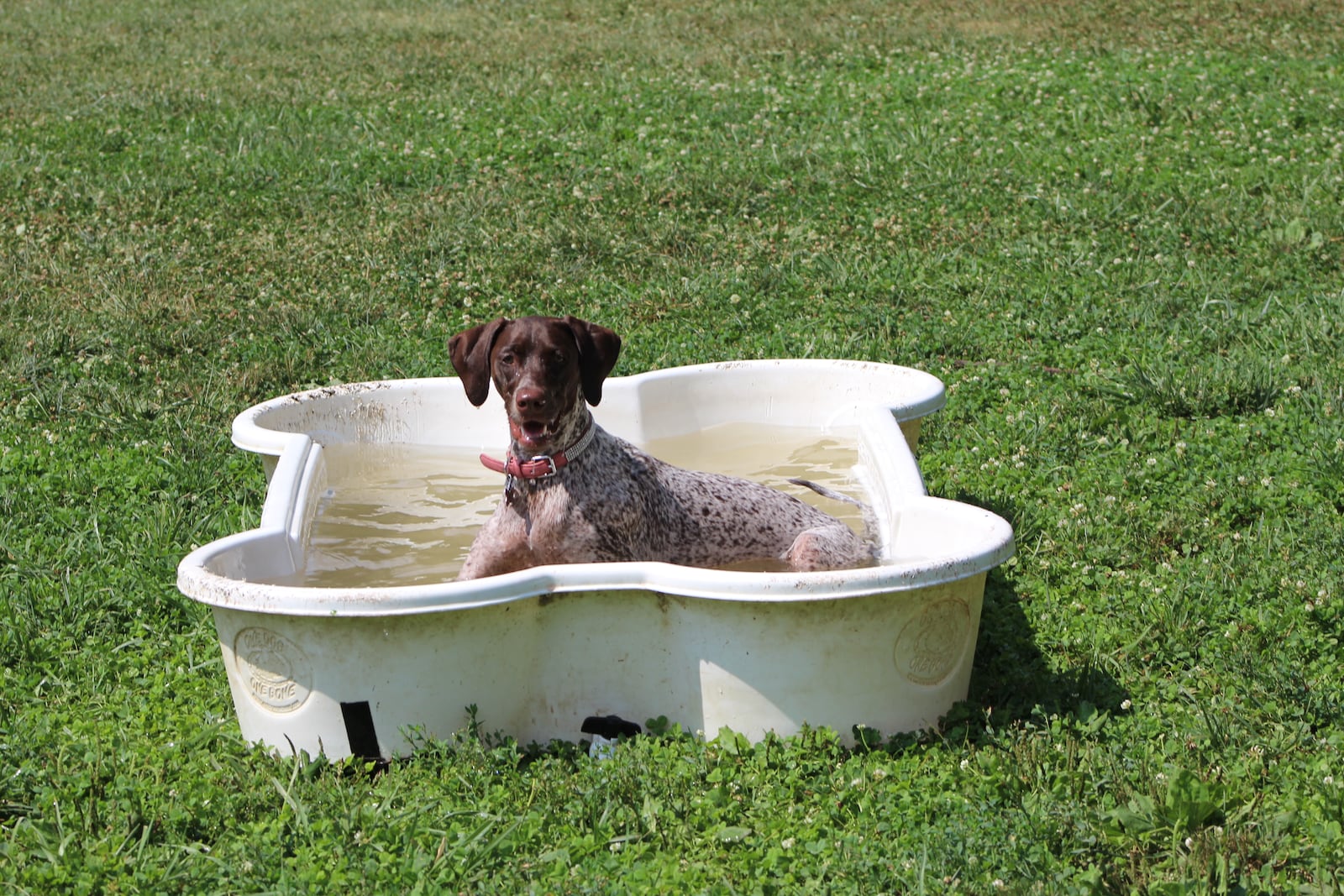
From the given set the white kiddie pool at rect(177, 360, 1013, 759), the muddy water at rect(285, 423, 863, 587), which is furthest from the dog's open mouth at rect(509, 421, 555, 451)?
the muddy water at rect(285, 423, 863, 587)

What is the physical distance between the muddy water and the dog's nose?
55.8 inches

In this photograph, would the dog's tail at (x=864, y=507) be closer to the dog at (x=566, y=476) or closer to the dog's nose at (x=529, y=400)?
the dog at (x=566, y=476)

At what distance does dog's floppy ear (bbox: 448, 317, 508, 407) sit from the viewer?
521cm

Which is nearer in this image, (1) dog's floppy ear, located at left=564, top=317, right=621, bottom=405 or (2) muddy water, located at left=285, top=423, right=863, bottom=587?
(1) dog's floppy ear, located at left=564, top=317, right=621, bottom=405

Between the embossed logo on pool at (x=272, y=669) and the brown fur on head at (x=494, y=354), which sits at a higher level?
the brown fur on head at (x=494, y=354)

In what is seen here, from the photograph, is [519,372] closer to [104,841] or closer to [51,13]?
[104,841]

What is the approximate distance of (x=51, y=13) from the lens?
848 inches

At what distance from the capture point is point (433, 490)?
722 centimetres

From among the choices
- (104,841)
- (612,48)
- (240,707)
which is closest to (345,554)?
(240,707)

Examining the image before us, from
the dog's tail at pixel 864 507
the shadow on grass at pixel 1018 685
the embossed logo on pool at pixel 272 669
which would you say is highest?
the embossed logo on pool at pixel 272 669

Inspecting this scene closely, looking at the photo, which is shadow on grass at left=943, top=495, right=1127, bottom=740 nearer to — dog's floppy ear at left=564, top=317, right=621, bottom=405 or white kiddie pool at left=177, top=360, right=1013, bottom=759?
white kiddie pool at left=177, top=360, right=1013, bottom=759

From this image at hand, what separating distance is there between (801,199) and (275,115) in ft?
19.4

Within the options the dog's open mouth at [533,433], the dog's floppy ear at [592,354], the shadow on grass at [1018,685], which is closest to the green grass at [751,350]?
the shadow on grass at [1018,685]

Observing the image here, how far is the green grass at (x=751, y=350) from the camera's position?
419cm
